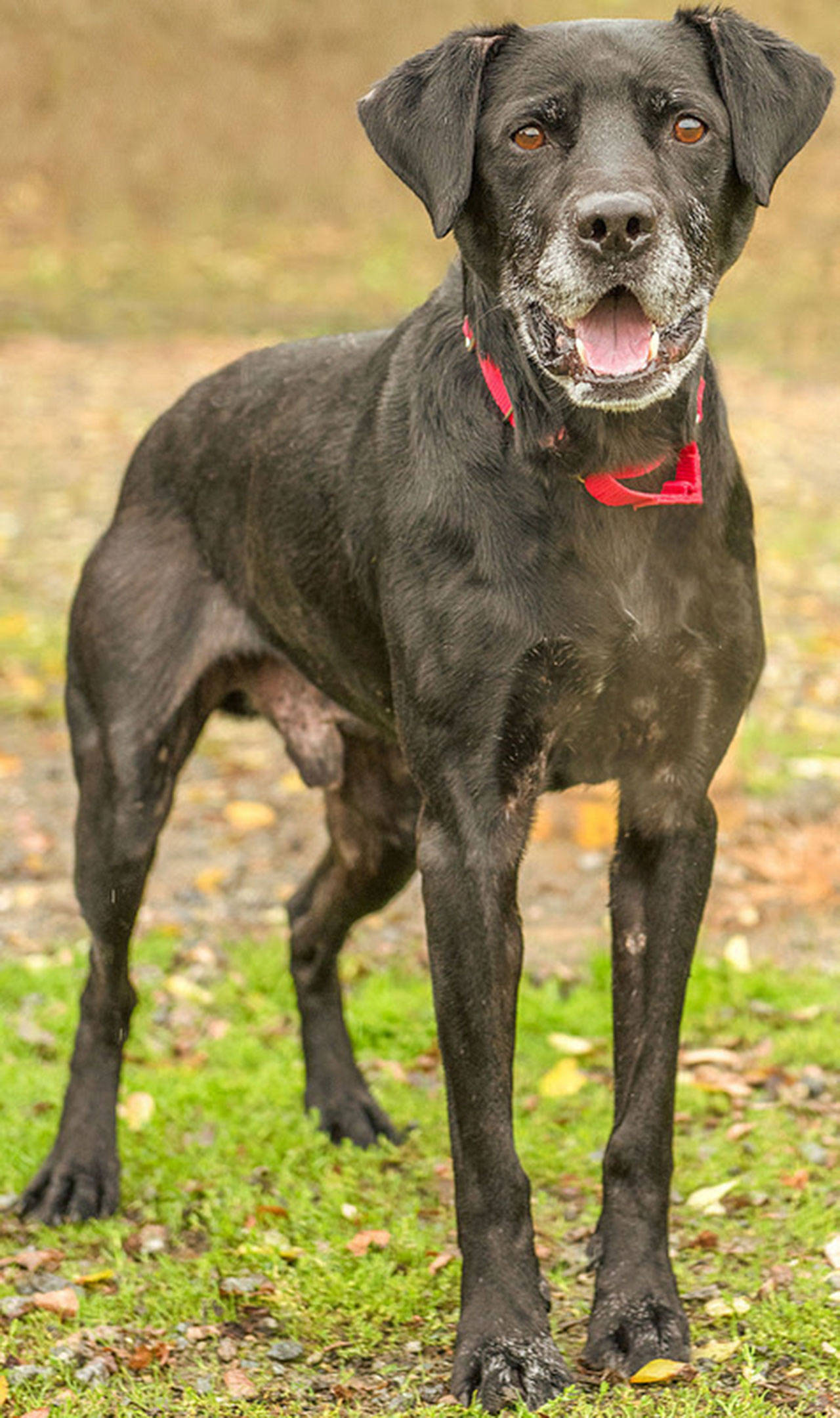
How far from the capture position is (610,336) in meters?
3.18

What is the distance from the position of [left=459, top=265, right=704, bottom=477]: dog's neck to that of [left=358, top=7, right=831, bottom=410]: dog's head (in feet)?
0.26

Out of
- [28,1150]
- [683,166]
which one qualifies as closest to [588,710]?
[683,166]

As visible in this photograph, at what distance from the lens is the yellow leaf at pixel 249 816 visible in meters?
6.80

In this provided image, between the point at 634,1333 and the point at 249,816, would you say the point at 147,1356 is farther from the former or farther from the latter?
Answer: the point at 249,816

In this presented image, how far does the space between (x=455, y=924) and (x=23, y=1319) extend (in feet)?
4.30

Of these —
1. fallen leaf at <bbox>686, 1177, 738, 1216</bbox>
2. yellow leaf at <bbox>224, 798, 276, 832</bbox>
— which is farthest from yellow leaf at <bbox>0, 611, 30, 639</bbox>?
fallen leaf at <bbox>686, 1177, 738, 1216</bbox>

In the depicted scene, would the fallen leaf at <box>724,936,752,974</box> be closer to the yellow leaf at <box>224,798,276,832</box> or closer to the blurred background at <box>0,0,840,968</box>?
the blurred background at <box>0,0,840,968</box>

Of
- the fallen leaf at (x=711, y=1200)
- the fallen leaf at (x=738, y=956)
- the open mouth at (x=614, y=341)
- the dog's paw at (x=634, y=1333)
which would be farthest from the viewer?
the fallen leaf at (x=738, y=956)

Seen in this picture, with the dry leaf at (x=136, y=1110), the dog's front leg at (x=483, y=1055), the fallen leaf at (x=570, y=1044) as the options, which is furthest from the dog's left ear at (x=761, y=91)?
the dry leaf at (x=136, y=1110)

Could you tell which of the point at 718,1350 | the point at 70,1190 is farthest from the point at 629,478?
the point at 70,1190

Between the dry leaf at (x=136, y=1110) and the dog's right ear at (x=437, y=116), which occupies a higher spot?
the dog's right ear at (x=437, y=116)

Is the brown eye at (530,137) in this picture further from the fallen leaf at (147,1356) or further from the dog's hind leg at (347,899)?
the fallen leaf at (147,1356)

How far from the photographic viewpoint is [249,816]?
22.4 ft

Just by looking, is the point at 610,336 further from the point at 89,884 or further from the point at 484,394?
the point at 89,884
